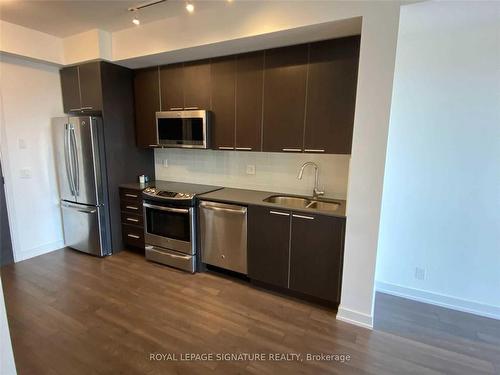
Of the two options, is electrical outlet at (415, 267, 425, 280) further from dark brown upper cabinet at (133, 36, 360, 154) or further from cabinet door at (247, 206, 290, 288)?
dark brown upper cabinet at (133, 36, 360, 154)

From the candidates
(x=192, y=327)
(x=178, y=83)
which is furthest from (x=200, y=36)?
(x=192, y=327)

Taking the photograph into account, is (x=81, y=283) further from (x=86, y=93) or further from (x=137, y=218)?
(x=86, y=93)

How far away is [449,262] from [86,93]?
14.6ft

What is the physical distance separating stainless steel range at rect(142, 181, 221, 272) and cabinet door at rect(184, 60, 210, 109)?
1.03 meters

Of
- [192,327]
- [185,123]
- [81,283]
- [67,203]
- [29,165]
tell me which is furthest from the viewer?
[67,203]

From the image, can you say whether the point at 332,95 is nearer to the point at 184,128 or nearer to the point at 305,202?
the point at 305,202

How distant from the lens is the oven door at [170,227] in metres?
3.13

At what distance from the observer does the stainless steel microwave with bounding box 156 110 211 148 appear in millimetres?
3158

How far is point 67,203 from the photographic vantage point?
3736 millimetres

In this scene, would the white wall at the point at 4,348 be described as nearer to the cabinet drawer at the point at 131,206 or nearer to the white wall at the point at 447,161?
the cabinet drawer at the point at 131,206

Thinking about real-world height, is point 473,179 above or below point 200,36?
below

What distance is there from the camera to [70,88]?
3.62 metres

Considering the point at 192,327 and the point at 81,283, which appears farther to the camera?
the point at 81,283

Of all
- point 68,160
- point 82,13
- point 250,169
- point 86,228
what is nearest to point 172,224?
point 250,169
